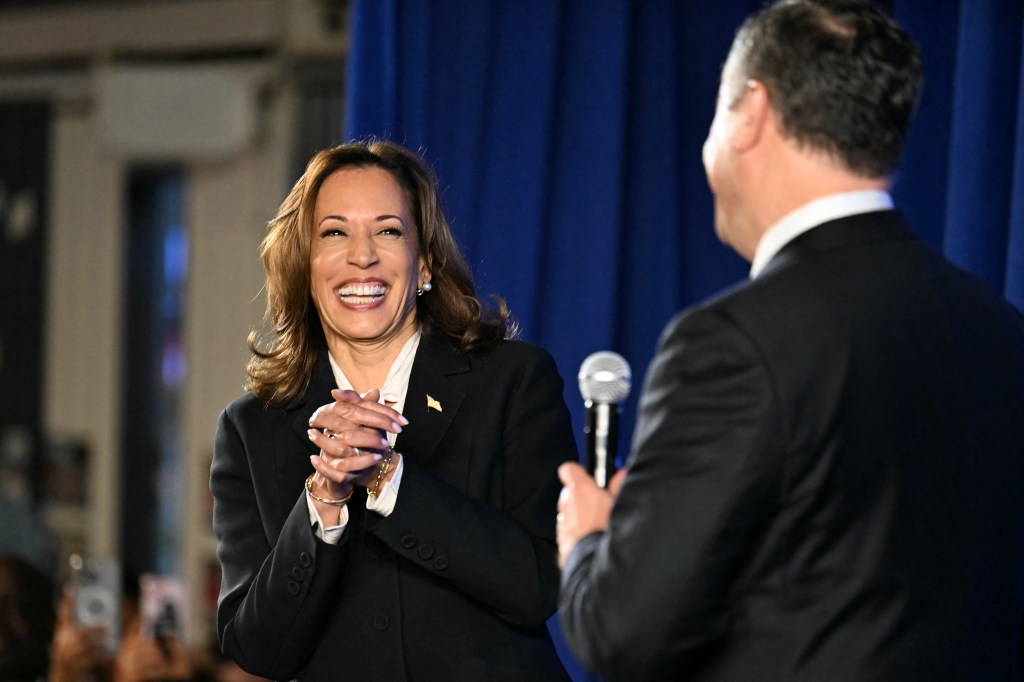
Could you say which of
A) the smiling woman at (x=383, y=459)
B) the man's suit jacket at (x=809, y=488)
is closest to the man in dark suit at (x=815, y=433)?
the man's suit jacket at (x=809, y=488)

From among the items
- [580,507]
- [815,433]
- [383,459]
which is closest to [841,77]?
[815,433]

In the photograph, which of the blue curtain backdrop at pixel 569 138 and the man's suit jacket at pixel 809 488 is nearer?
the man's suit jacket at pixel 809 488

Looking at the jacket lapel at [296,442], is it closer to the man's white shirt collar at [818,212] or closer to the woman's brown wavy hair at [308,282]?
the woman's brown wavy hair at [308,282]

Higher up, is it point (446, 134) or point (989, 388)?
point (446, 134)

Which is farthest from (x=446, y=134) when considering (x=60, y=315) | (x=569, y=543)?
(x=60, y=315)

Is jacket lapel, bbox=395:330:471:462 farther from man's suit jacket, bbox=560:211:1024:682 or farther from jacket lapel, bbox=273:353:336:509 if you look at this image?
man's suit jacket, bbox=560:211:1024:682

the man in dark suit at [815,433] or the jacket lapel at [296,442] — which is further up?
the man in dark suit at [815,433]

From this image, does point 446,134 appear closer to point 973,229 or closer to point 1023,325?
point 973,229

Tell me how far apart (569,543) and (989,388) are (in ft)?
1.40

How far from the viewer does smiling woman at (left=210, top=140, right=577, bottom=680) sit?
68.3 inches

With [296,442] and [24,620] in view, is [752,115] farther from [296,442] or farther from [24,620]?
[24,620]

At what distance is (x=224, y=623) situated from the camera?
1853 mm

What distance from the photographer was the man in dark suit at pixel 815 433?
3.78ft

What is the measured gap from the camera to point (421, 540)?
1.73 m
